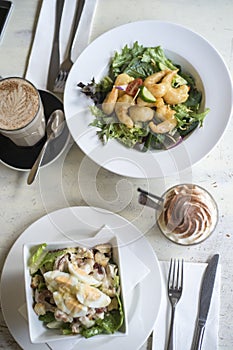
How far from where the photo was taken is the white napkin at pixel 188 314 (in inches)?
50.9

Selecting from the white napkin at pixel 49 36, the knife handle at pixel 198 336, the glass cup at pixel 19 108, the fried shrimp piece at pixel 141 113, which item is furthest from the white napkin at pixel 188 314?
the white napkin at pixel 49 36

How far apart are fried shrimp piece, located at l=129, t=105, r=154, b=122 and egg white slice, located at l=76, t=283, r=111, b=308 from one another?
1.44 feet

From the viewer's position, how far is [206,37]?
4.92ft

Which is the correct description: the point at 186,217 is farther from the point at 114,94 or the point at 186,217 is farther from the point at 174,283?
the point at 114,94

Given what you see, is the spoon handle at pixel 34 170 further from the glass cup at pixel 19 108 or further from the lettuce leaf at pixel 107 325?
the lettuce leaf at pixel 107 325

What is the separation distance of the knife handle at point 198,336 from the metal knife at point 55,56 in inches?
28.2

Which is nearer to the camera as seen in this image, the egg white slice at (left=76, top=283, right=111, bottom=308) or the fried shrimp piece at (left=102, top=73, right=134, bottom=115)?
the egg white slice at (left=76, top=283, right=111, bottom=308)

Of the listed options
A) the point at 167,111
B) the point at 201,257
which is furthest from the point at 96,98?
the point at 201,257

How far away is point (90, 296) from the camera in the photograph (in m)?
1.17

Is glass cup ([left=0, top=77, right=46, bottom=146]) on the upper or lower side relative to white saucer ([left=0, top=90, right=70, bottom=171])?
upper

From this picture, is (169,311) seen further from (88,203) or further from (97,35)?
(97,35)

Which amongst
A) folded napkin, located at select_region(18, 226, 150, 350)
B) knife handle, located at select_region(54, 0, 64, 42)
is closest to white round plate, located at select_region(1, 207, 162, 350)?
folded napkin, located at select_region(18, 226, 150, 350)

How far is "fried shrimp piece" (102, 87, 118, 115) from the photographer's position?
1.36 m

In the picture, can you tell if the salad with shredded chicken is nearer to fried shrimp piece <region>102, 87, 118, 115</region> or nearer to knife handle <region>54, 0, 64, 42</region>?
fried shrimp piece <region>102, 87, 118, 115</region>
